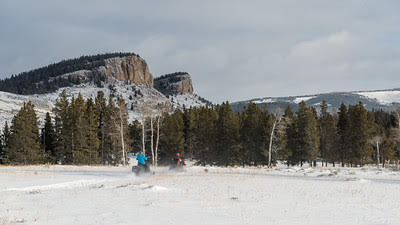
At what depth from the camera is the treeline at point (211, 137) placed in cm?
5131

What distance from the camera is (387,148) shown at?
208ft

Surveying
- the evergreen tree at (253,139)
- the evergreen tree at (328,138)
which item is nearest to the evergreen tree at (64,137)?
the evergreen tree at (253,139)

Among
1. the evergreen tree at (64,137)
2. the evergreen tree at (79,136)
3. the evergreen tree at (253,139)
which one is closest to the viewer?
the evergreen tree at (79,136)

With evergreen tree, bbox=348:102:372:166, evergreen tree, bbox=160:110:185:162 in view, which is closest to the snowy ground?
evergreen tree, bbox=348:102:372:166

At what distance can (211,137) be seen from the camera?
59.4 meters

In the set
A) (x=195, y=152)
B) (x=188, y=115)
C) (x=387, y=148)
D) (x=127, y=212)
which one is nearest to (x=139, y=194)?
(x=127, y=212)

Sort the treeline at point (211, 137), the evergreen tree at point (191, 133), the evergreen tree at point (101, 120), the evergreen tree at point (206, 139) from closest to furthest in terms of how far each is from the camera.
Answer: the treeline at point (211, 137), the evergreen tree at point (101, 120), the evergreen tree at point (206, 139), the evergreen tree at point (191, 133)

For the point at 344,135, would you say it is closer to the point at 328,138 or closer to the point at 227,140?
the point at 328,138

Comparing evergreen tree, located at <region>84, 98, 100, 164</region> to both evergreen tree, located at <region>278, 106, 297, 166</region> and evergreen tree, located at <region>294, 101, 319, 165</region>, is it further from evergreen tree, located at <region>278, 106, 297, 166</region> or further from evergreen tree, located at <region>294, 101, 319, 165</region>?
evergreen tree, located at <region>294, 101, 319, 165</region>

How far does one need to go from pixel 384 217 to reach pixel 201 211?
4.87m

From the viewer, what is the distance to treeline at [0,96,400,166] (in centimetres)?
5131

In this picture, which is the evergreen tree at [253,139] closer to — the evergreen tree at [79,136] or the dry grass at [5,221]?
the evergreen tree at [79,136]

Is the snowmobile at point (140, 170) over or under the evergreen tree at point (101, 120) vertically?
under

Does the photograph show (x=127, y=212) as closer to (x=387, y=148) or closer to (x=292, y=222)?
(x=292, y=222)
